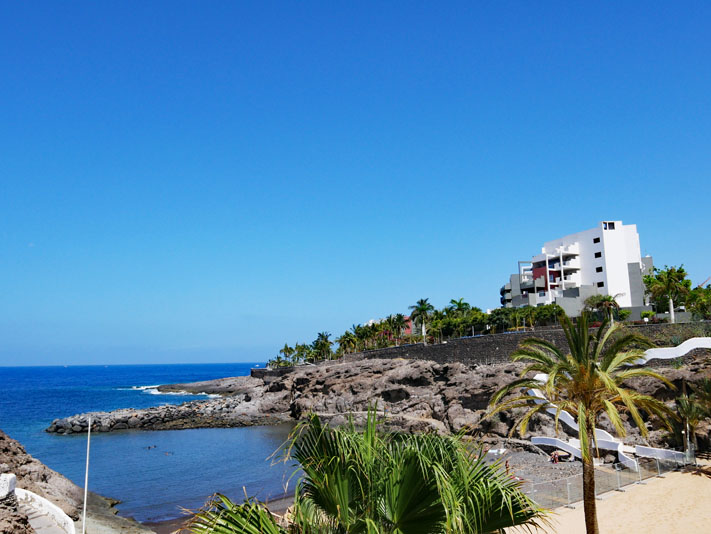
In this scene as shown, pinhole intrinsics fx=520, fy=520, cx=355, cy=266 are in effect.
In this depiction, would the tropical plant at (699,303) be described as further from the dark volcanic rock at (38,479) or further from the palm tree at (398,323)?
the dark volcanic rock at (38,479)

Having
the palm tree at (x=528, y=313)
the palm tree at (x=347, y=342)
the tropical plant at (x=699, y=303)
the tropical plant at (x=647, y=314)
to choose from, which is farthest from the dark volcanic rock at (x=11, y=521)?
the palm tree at (x=347, y=342)

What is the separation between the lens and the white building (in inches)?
2822

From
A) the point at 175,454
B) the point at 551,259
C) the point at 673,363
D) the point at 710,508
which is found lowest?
the point at 175,454

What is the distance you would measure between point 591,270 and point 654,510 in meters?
60.4

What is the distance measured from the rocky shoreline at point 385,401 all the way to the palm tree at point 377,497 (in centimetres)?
2804

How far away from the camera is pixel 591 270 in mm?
74438

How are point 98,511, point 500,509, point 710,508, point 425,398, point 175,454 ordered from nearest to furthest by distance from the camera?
point 500,509 < point 710,508 < point 98,511 < point 175,454 < point 425,398

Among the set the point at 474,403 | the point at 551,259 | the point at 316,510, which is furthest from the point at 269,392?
the point at 316,510

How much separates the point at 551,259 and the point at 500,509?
78078 mm

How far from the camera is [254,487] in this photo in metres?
33.3

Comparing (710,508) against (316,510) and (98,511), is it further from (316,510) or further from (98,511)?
(98,511)

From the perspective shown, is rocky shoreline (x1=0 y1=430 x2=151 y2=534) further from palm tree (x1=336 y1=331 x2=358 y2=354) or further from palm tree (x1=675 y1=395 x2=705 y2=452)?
palm tree (x1=336 y1=331 x2=358 y2=354)

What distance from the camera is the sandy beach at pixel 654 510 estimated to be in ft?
57.6

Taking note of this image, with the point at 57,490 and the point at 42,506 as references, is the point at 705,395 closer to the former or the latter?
the point at 42,506
